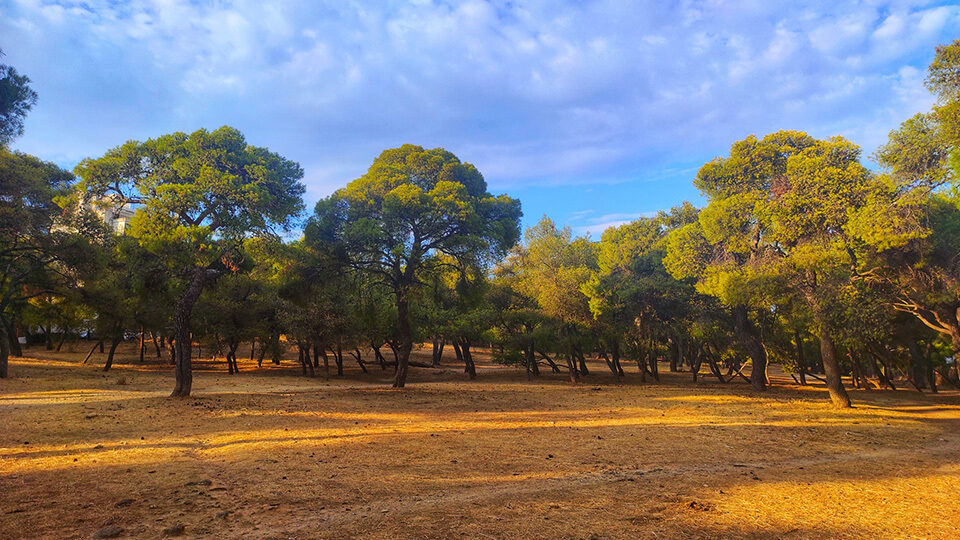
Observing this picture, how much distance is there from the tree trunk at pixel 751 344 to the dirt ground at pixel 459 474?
9.34 meters

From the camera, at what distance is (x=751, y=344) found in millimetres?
24156

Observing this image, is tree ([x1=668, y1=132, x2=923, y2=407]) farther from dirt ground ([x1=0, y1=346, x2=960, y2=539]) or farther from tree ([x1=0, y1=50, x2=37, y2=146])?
tree ([x1=0, y1=50, x2=37, y2=146])

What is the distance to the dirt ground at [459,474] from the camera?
485 cm

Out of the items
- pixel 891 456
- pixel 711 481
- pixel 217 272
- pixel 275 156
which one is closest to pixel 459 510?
pixel 711 481

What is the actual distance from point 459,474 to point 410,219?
45.0 feet

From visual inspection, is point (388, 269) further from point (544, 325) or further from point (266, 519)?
point (266, 519)

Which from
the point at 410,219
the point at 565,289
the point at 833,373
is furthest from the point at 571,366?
the point at 410,219

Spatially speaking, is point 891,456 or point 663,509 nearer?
point 663,509

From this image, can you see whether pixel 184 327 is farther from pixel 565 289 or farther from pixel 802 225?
pixel 802 225

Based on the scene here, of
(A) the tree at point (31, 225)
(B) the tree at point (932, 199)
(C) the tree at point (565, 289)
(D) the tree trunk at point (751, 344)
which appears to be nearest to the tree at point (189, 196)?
(A) the tree at point (31, 225)

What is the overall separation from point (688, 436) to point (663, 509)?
6.03 metres

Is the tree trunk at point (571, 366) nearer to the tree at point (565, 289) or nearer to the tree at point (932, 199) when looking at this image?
the tree at point (565, 289)

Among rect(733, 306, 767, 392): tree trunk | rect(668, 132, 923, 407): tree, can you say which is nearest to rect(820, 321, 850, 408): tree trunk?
rect(668, 132, 923, 407): tree

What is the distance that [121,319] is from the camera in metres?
29.8
